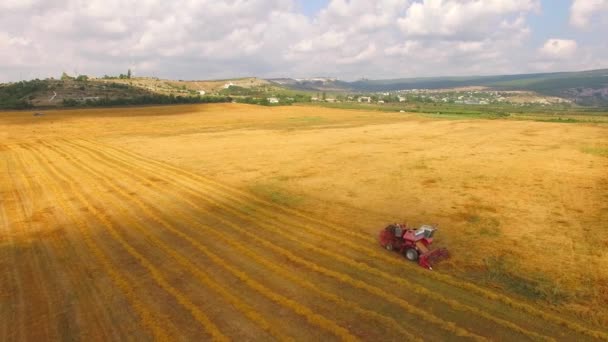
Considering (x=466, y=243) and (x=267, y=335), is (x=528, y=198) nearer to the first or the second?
(x=466, y=243)

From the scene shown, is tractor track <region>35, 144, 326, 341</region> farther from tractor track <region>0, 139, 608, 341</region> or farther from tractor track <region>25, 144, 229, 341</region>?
tractor track <region>25, 144, 229, 341</region>

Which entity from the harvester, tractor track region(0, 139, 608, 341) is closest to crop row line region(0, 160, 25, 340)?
tractor track region(0, 139, 608, 341)

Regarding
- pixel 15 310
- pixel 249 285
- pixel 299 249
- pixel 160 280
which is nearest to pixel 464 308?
pixel 299 249

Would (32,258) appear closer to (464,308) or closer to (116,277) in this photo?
(116,277)

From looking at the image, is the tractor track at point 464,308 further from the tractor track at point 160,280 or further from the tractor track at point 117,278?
the tractor track at point 117,278

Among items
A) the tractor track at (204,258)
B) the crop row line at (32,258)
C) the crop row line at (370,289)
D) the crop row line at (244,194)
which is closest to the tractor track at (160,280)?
the tractor track at (204,258)

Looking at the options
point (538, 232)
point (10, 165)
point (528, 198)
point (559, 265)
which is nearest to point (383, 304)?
point (559, 265)

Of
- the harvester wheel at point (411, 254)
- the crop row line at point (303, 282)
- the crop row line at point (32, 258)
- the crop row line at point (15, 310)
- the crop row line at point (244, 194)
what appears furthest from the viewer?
the crop row line at point (244, 194)

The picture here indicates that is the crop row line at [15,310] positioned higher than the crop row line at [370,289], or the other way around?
the crop row line at [15,310]
